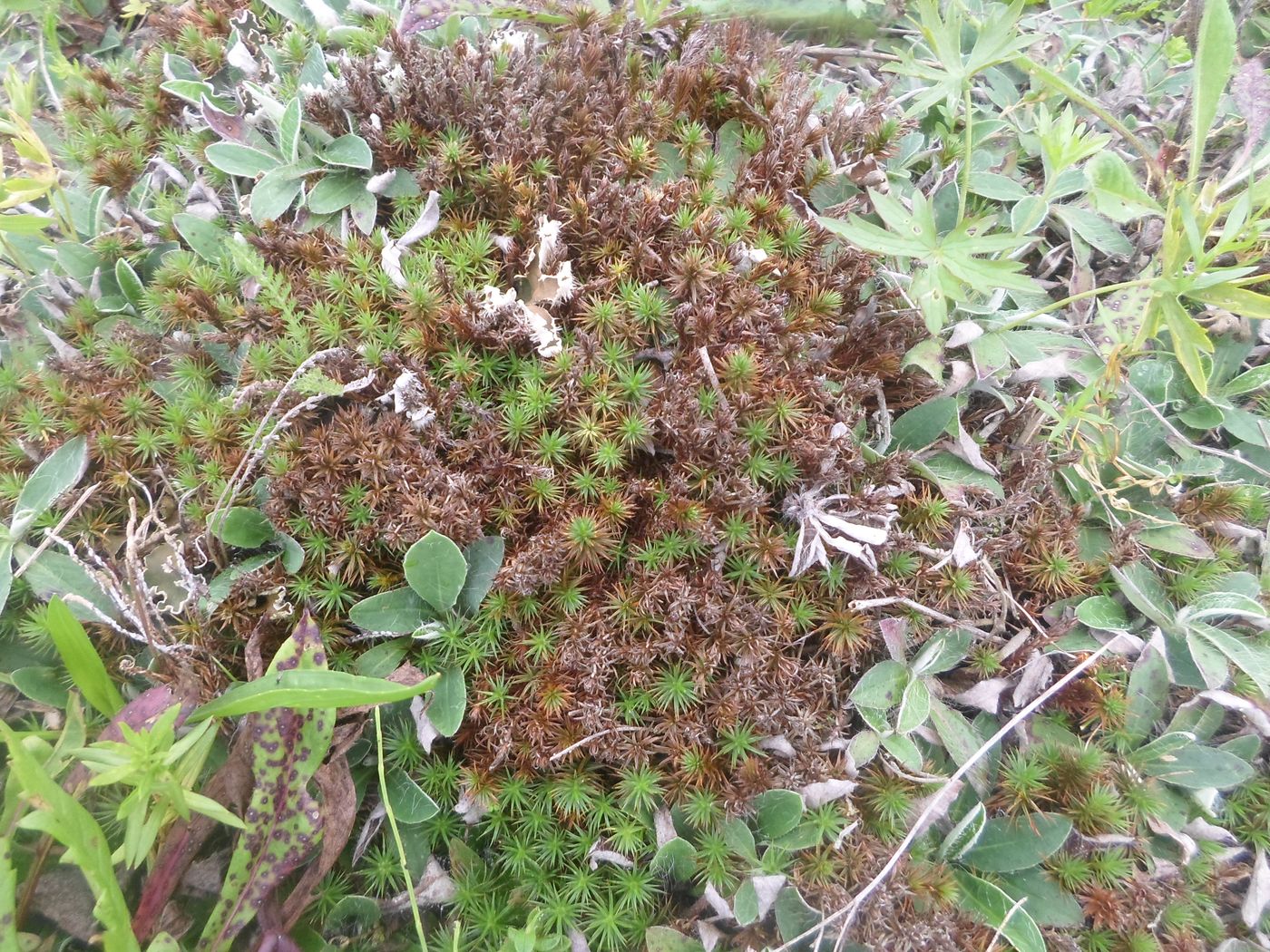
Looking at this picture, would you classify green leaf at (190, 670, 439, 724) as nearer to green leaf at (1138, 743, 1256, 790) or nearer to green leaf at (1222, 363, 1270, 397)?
green leaf at (1138, 743, 1256, 790)

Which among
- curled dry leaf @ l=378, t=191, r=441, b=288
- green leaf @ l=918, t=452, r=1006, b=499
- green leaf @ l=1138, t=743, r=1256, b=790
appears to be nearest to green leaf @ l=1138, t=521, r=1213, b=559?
green leaf @ l=918, t=452, r=1006, b=499

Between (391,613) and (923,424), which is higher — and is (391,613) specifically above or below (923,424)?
below

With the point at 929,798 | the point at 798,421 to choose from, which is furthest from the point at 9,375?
the point at 929,798

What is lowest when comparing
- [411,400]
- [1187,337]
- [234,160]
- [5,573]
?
[5,573]

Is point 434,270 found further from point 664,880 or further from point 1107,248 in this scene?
point 1107,248

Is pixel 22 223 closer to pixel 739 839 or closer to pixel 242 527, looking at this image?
pixel 242 527

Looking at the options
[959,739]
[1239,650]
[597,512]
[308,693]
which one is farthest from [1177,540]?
[308,693]

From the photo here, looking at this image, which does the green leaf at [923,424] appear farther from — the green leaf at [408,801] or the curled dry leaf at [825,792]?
the green leaf at [408,801]
